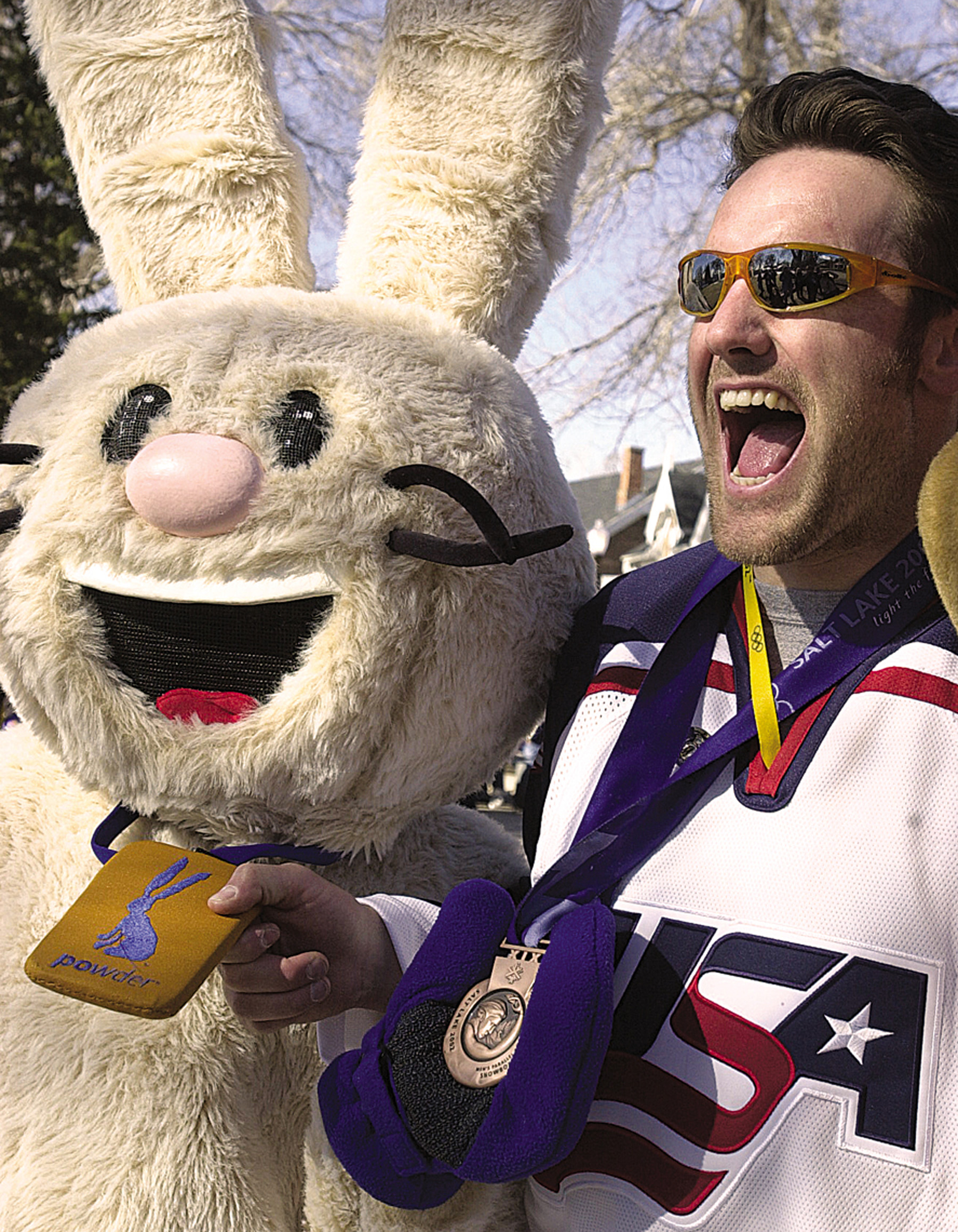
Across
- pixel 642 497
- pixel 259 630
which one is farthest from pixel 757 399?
pixel 642 497

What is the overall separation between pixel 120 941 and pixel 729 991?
0.78 m

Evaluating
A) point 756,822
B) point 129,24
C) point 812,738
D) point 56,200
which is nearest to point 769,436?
point 812,738

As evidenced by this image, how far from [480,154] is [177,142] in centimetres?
57

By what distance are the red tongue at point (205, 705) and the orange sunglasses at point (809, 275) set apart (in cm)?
99

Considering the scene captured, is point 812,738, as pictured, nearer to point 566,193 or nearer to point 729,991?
point 729,991

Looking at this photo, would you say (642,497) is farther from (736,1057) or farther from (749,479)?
(736,1057)

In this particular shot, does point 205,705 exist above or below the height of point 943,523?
below

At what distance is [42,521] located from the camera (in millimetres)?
1782

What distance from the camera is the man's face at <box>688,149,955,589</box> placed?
5.58 feet

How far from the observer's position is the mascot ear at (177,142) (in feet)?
7.09

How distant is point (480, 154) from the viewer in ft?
6.88

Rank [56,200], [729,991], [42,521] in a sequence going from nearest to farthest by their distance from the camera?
[729,991]
[42,521]
[56,200]

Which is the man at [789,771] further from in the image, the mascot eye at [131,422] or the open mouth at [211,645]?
the mascot eye at [131,422]

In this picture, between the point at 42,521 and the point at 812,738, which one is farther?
the point at 42,521
